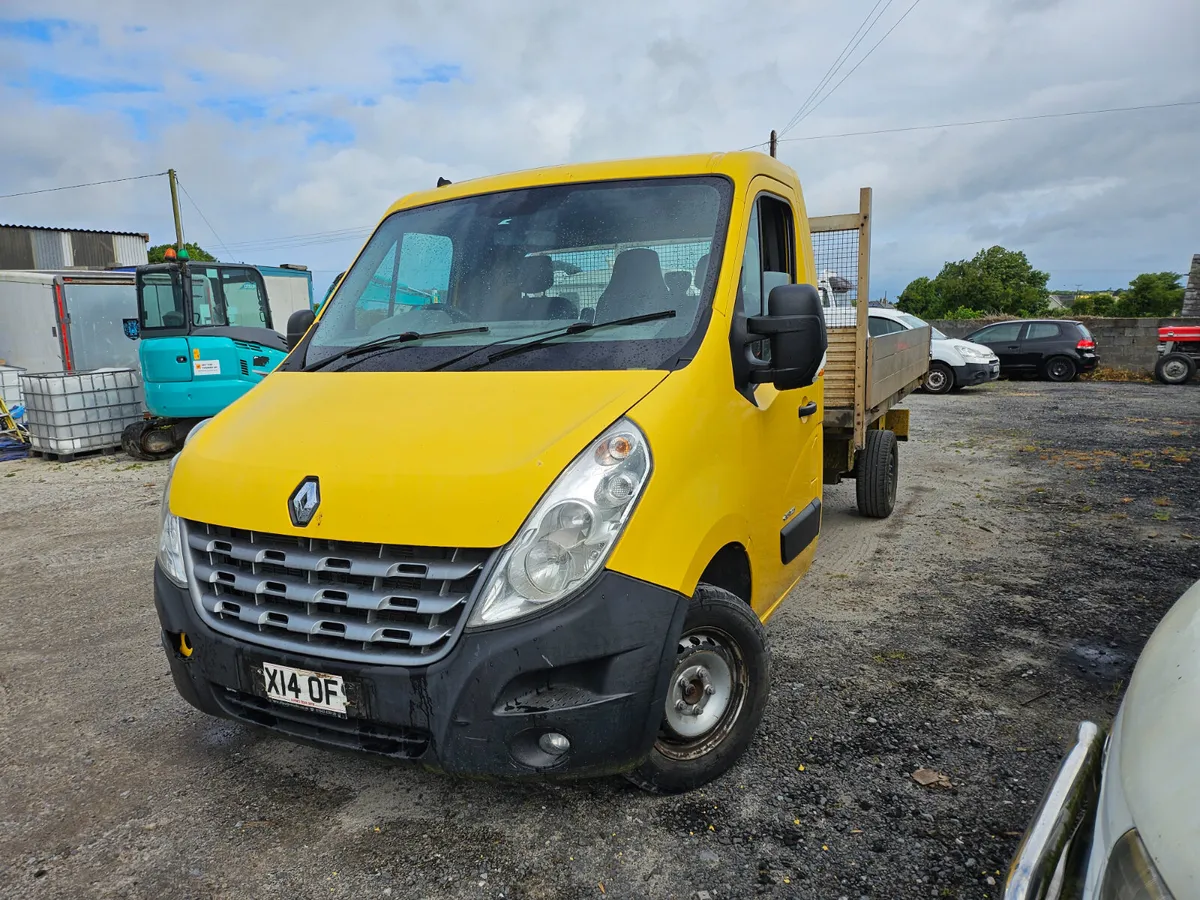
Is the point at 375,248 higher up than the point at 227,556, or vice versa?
the point at 375,248

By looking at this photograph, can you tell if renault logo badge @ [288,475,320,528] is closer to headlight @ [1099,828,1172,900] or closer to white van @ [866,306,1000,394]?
headlight @ [1099,828,1172,900]

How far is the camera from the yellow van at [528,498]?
2.22m

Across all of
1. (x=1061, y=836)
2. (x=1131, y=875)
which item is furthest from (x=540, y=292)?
(x=1131, y=875)

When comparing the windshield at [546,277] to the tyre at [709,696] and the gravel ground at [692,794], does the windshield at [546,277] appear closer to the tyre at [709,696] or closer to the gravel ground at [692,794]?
the tyre at [709,696]

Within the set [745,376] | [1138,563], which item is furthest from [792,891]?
[1138,563]

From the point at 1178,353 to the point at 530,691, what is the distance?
67.2ft

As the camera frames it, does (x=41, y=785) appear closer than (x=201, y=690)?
No

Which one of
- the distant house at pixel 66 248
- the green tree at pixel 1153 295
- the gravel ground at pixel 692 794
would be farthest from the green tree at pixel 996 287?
the gravel ground at pixel 692 794

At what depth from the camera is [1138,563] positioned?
5.30m

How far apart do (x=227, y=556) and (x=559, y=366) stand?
122cm

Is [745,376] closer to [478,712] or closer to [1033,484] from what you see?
[478,712]

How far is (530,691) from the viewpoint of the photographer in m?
2.25

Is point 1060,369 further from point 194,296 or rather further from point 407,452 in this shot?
point 407,452

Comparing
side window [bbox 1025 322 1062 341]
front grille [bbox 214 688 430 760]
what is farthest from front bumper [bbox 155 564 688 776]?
side window [bbox 1025 322 1062 341]
